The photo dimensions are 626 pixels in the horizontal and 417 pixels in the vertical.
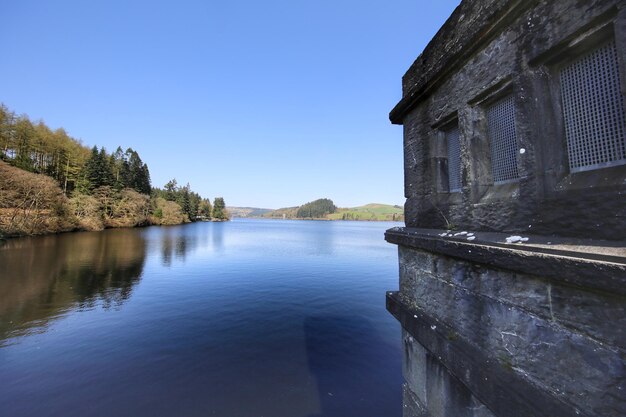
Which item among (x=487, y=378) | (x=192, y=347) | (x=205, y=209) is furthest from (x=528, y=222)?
(x=205, y=209)

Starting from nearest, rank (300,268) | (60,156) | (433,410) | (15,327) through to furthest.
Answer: (433,410), (15,327), (300,268), (60,156)

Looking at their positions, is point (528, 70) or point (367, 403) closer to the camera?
point (528, 70)

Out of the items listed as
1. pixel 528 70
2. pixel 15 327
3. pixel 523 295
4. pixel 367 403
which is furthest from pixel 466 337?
pixel 15 327

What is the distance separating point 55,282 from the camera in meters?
14.6

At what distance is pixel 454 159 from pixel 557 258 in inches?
82.3

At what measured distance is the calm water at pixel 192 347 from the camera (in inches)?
234

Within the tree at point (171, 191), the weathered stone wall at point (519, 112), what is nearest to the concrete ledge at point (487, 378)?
the weathered stone wall at point (519, 112)

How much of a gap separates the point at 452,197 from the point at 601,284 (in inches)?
81.6

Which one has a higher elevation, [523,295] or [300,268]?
[523,295]

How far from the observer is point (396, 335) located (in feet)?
32.4

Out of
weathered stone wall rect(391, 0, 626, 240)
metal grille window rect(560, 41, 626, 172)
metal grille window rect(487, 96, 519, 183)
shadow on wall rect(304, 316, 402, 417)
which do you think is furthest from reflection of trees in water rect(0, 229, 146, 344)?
metal grille window rect(560, 41, 626, 172)

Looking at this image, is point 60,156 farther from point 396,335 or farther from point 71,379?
point 396,335

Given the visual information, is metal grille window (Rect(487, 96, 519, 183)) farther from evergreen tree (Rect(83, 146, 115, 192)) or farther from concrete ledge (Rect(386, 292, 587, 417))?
evergreen tree (Rect(83, 146, 115, 192))

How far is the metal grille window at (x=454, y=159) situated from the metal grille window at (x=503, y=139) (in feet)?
1.50
